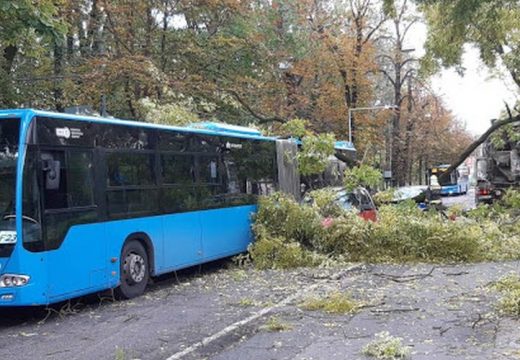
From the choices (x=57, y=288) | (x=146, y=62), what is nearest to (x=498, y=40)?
(x=146, y=62)

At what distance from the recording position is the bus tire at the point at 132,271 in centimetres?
1024

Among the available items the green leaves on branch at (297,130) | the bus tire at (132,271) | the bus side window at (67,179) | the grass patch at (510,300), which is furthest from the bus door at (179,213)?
the grass patch at (510,300)

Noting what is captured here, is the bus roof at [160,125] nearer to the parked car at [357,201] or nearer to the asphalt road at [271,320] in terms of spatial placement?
the parked car at [357,201]

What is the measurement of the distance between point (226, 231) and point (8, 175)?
5.80 metres

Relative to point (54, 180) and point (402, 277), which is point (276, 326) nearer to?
point (54, 180)

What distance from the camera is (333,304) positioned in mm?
8531

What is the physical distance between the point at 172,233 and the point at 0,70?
984 cm

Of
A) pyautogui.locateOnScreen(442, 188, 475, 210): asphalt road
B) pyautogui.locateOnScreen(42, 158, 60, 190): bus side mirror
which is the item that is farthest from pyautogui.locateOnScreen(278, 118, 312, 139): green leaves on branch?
pyautogui.locateOnScreen(42, 158, 60, 190): bus side mirror

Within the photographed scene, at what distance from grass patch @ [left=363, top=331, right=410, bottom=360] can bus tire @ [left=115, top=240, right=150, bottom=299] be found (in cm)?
500

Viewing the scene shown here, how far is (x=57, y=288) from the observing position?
8742mm

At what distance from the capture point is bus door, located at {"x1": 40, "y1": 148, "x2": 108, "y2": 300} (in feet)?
28.5

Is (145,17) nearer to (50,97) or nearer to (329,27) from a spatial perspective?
(50,97)

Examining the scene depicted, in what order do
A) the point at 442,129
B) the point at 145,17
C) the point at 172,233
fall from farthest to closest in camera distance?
1. the point at 442,129
2. the point at 145,17
3. the point at 172,233

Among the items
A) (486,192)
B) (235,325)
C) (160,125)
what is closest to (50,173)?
(235,325)
